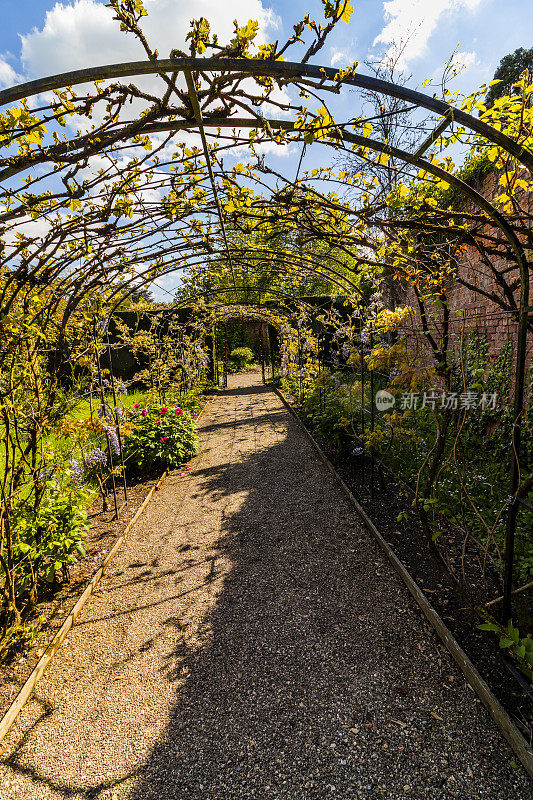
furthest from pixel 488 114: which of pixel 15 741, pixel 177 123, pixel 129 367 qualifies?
pixel 129 367

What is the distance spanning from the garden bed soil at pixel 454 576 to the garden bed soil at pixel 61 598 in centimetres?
257

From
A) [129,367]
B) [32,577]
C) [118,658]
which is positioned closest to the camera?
[118,658]

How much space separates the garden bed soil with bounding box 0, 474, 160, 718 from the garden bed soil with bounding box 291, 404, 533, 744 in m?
2.57

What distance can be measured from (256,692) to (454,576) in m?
1.34

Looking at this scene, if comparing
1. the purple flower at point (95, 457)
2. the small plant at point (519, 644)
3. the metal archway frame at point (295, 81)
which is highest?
the metal archway frame at point (295, 81)

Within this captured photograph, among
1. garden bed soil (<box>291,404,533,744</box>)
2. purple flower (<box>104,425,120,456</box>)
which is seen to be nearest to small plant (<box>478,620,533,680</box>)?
garden bed soil (<box>291,404,533,744</box>)

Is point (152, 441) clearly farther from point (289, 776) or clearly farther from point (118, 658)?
point (289, 776)

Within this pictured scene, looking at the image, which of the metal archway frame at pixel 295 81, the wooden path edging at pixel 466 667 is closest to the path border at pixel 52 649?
the wooden path edging at pixel 466 667

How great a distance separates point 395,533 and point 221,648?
6.02 ft

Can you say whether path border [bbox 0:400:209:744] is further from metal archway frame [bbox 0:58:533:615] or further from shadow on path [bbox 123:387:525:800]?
metal archway frame [bbox 0:58:533:615]

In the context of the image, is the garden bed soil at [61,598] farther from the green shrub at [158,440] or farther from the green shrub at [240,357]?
the green shrub at [240,357]

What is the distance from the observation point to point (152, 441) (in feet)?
17.7

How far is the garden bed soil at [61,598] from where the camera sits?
2209 mm

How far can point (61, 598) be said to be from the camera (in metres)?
2.88
